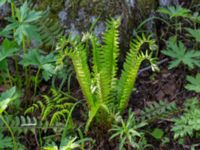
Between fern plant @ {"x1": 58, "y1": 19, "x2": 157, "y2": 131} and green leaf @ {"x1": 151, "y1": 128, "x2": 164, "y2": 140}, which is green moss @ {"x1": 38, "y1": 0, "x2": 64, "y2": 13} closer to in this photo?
fern plant @ {"x1": 58, "y1": 19, "x2": 157, "y2": 131}

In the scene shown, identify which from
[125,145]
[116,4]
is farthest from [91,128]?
[116,4]

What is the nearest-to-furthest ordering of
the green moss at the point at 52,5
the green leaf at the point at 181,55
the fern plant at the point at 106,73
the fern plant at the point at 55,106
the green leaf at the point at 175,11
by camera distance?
the fern plant at the point at 106,73, the fern plant at the point at 55,106, the green leaf at the point at 181,55, the green leaf at the point at 175,11, the green moss at the point at 52,5

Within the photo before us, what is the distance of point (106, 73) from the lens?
2.80m

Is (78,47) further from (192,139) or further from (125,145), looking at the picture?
(192,139)

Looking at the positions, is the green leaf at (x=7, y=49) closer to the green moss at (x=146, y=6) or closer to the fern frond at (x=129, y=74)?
the fern frond at (x=129, y=74)

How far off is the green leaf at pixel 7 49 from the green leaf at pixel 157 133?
109cm

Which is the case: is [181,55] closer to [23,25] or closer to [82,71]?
[82,71]

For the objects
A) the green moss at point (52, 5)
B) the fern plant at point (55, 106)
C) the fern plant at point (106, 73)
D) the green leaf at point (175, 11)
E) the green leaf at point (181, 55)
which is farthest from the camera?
the green moss at point (52, 5)

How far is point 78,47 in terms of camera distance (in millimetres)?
2809

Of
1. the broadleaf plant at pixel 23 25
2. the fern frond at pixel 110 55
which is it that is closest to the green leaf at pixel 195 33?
the fern frond at pixel 110 55

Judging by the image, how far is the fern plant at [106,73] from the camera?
8.87 feet

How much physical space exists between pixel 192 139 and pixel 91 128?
2.26 ft

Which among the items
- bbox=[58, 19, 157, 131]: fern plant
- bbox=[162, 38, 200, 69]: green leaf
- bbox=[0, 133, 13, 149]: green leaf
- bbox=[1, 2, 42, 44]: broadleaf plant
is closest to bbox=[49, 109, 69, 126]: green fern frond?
bbox=[58, 19, 157, 131]: fern plant

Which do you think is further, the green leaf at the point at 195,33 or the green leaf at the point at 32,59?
the green leaf at the point at 195,33
